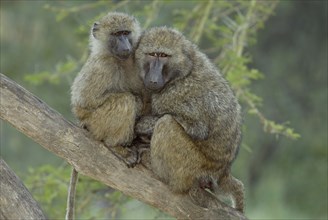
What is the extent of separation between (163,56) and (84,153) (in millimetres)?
989

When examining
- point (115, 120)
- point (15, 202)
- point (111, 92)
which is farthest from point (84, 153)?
point (15, 202)

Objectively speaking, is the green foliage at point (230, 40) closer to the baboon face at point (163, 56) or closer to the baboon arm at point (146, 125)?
the baboon face at point (163, 56)

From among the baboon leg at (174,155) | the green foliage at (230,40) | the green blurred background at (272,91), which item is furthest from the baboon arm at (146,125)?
the green blurred background at (272,91)

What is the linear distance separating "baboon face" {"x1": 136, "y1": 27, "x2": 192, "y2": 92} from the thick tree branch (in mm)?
1248

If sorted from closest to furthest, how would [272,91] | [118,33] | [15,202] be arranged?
[15,202] < [118,33] < [272,91]

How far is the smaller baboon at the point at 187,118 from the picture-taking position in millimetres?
6129

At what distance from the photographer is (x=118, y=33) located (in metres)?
6.67

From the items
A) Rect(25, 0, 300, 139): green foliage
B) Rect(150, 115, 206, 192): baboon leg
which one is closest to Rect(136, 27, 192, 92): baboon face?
Rect(150, 115, 206, 192): baboon leg

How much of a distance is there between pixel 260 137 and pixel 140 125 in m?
11.0

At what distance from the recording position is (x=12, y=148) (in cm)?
1783

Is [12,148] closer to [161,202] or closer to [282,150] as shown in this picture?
[282,150]

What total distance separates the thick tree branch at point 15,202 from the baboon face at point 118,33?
1286 millimetres

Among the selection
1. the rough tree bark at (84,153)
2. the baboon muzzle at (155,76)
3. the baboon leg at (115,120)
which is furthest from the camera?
the baboon muzzle at (155,76)

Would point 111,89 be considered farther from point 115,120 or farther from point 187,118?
point 187,118
